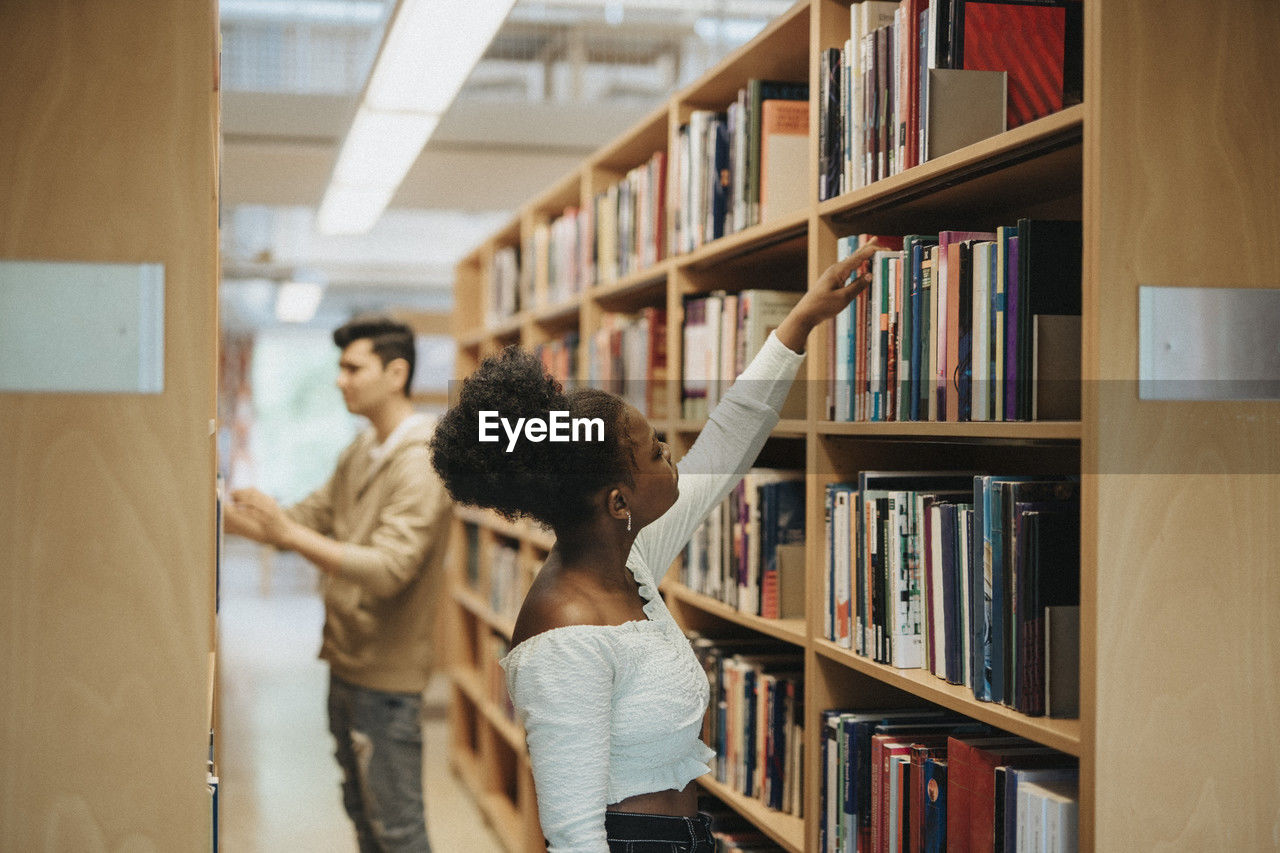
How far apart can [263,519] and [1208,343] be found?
203 cm

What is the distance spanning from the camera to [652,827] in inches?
59.4

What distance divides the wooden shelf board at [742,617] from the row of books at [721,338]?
407mm

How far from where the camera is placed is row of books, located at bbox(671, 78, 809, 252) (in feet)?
7.41

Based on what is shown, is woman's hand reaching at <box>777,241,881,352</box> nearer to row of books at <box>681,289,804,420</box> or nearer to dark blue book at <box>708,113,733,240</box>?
row of books at <box>681,289,804,420</box>

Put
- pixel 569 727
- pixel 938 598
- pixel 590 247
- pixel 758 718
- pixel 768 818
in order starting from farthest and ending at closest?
pixel 590 247 < pixel 758 718 < pixel 768 818 < pixel 938 598 < pixel 569 727

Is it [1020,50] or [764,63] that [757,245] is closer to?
[764,63]

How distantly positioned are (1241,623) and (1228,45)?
27.4 inches

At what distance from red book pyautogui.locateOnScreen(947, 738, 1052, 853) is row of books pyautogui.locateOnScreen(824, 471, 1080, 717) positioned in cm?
10

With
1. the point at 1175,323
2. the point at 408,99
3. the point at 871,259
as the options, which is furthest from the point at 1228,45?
the point at 408,99

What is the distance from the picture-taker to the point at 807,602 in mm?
2008

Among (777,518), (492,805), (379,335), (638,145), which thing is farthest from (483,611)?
(777,518)

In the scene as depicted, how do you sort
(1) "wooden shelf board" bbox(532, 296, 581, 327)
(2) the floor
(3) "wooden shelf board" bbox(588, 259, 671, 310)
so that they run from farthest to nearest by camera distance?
(2) the floor < (1) "wooden shelf board" bbox(532, 296, 581, 327) < (3) "wooden shelf board" bbox(588, 259, 671, 310)

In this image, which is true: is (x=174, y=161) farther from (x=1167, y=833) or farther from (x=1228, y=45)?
(x=1167, y=833)

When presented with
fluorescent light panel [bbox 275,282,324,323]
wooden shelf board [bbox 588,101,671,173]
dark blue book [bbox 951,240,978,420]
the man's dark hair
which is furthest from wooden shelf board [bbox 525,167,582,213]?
fluorescent light panel [bbox 275,282,324,323]
